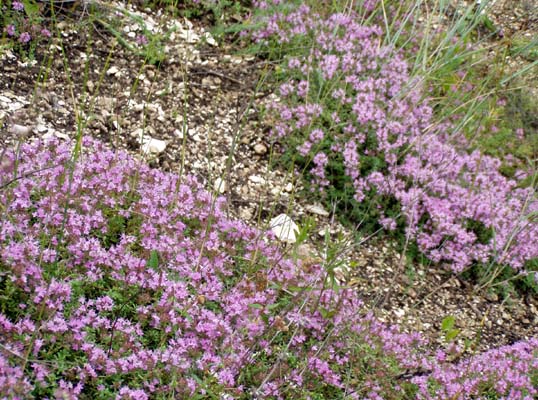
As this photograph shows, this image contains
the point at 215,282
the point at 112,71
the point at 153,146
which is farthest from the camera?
the point at 112,71

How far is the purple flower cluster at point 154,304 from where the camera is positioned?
2.50 m

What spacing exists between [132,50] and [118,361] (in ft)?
9.47

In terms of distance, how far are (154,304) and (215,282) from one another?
14.7 inches

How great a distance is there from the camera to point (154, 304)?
2.82 meters

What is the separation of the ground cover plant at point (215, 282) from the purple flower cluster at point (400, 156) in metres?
0.02

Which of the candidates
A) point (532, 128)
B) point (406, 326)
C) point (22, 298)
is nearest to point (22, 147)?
point (22, 298)

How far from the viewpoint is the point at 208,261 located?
317 cm

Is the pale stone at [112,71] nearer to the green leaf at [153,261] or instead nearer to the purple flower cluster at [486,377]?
the green leaf at [153,261]

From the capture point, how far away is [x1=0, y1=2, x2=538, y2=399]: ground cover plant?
2537mm

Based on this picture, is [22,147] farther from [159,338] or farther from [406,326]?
[406,326]

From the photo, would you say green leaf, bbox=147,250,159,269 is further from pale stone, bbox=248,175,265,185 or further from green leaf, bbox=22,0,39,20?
green leaf, bbox=22,0,39,20

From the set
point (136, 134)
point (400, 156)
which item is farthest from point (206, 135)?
point (400, 156)

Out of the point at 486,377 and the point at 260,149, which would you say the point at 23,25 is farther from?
the point at 486,377

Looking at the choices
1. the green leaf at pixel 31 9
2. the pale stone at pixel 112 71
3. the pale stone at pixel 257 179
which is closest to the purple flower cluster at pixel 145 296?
the pale stone at pixel 257 179
